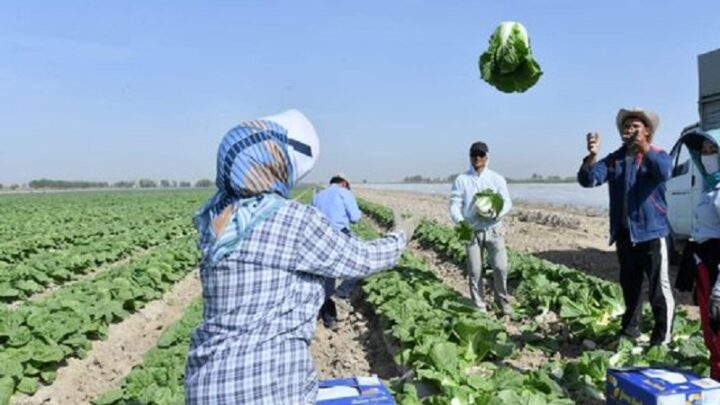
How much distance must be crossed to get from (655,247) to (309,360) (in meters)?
3.68

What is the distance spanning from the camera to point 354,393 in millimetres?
2734

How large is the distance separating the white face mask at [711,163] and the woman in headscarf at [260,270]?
9.13 feet

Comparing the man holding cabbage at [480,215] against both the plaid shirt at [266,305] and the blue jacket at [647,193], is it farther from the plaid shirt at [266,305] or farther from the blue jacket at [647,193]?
the plaid shirt at [266,305]

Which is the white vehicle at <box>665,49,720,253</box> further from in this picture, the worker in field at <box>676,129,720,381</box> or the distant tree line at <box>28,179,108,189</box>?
the distant tree line at <box>28,179,108,189</box>

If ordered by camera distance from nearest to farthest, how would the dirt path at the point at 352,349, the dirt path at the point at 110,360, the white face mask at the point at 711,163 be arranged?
1. the white face mask at the point at 711,163
2. the dirt path at the point at 110,360
3. the dirt path at the point at 352,349

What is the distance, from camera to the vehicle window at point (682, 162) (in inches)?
368

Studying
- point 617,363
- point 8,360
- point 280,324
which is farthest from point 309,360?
point 8,360

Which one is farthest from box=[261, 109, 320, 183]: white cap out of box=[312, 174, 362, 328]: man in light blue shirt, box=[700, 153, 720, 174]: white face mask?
box=[312, 174, 362, 328]: man in light blue shirt

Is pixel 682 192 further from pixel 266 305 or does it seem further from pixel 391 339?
pixel 266 305

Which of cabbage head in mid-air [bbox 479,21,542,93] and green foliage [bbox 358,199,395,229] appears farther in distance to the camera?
green foliage [bbox 358,199,395,229]

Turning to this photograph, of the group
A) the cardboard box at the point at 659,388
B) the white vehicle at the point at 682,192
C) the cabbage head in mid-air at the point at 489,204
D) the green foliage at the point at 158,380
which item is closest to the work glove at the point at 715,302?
the cardboard box at the point at 659,388

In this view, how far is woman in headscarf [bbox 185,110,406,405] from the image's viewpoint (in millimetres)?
2123

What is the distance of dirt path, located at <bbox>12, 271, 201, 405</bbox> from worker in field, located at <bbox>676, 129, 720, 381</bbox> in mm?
4725

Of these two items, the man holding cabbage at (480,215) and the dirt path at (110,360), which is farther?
the man holding cabbage at (480,215)
